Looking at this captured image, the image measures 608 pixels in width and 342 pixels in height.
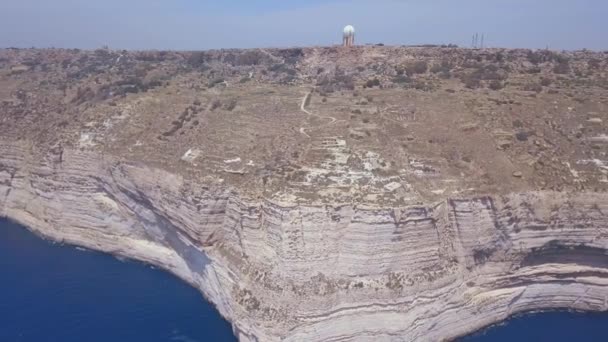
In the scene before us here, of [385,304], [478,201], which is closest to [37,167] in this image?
[385,304]

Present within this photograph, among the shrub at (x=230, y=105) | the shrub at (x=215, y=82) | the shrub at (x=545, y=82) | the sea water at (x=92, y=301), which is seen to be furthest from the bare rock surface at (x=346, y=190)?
the shrub at (x=215, y=82)

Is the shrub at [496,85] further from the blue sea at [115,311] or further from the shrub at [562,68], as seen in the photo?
the blue sea at [115,311]

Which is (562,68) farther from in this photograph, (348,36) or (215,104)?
(215,104)

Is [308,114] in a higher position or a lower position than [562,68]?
lower

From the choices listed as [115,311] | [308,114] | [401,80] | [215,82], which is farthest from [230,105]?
[115,311]

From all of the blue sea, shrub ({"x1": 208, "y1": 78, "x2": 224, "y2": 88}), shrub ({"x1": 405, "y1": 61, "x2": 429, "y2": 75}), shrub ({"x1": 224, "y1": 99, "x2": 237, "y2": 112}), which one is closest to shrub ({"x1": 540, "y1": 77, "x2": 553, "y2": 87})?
shrub ({"x1": 405, "y1": 61, "x2": 429, "y2": 75})
